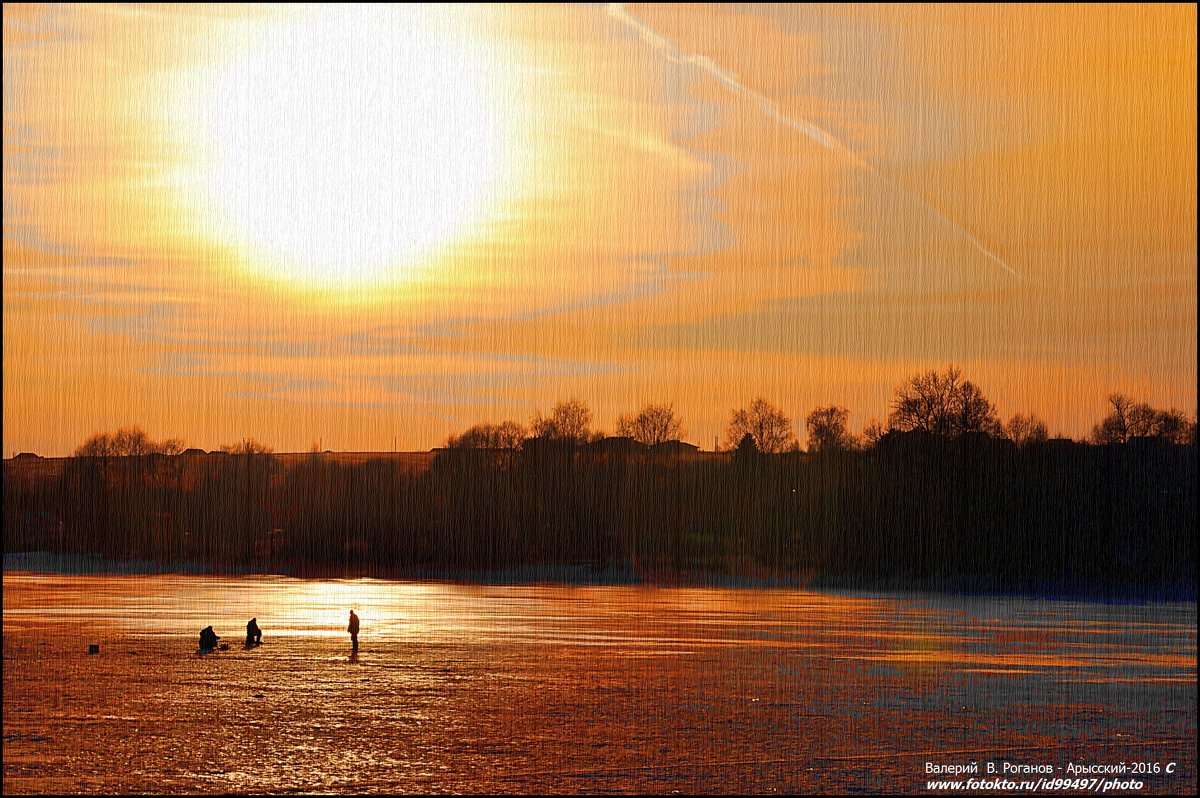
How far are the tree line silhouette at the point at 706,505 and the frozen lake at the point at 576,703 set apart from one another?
3846cm

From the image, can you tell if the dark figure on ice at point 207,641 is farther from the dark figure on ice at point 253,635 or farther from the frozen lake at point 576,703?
the dark figure on ice at point 253,635

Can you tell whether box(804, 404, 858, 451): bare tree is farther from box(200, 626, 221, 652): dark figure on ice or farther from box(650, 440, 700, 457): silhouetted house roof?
box(200, 626, 221, 652): dark figure on ice

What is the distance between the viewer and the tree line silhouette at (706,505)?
102m

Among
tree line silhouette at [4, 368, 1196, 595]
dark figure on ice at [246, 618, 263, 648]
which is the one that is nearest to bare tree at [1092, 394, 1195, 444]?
tree line silhouette at [4, 368, 1196, 595]

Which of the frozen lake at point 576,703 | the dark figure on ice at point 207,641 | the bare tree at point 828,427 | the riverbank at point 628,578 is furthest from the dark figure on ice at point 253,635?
the bare tree at point 828,427

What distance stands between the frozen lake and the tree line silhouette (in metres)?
38.5

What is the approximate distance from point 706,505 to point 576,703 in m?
103

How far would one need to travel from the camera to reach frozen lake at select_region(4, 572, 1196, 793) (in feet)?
84.9

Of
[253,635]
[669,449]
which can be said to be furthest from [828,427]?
[253,635]

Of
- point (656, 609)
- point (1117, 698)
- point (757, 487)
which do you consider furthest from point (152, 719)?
point (757, 487)

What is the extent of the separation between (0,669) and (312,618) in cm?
2741

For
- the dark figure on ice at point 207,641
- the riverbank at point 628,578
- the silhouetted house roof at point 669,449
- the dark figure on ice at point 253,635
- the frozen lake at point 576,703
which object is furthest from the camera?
the silhouetted house roof at point 669,449

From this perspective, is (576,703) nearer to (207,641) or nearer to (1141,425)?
(207,641)

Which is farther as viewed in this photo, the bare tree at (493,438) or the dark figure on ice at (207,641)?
A: the bare tree at (493,438)
